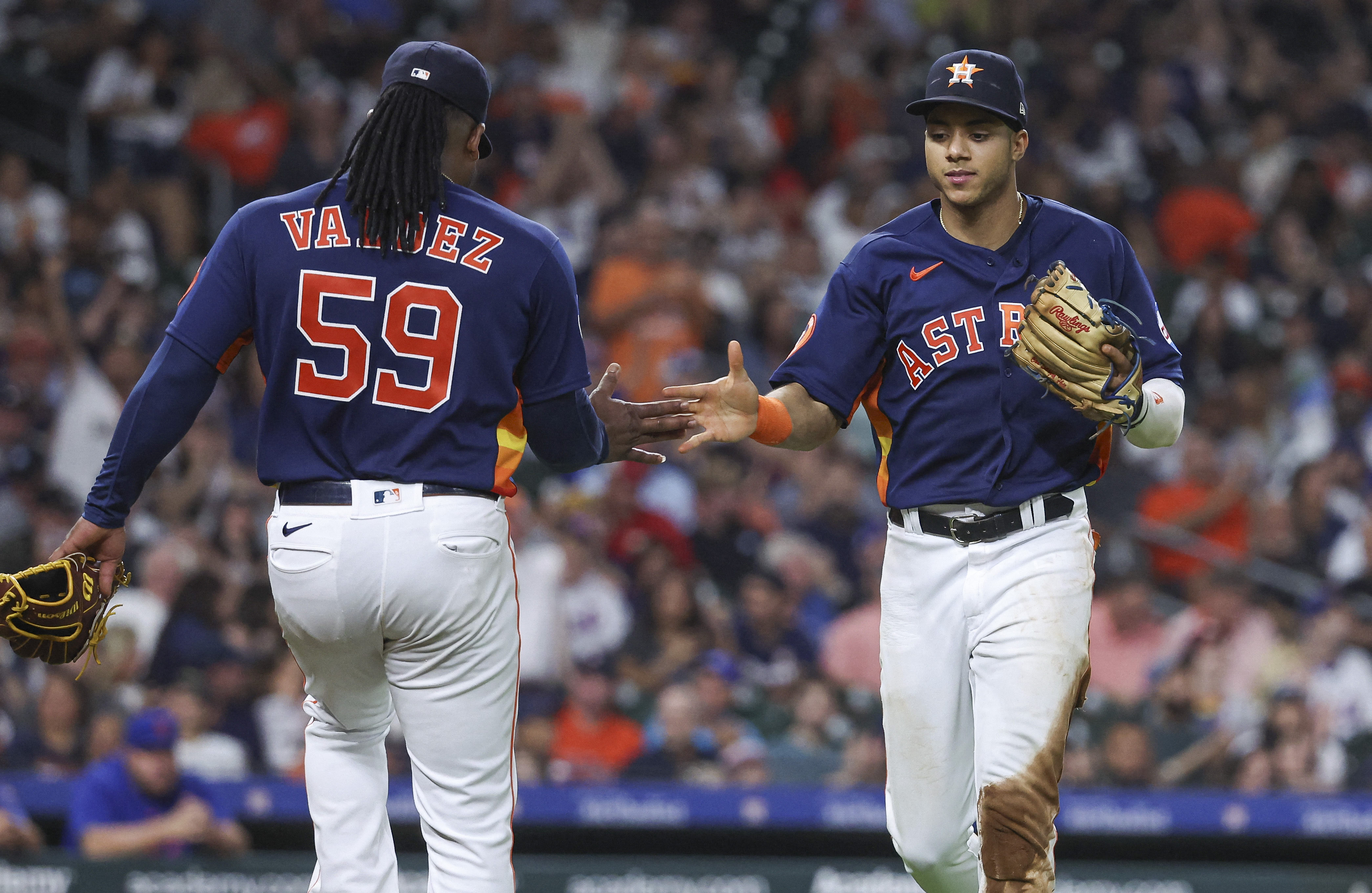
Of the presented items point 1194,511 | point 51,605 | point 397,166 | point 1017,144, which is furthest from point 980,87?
point 1194,511

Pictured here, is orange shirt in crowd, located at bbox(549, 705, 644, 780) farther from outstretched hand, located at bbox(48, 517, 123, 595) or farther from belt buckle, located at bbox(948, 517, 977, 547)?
outstretched hand, located at bbox(48, 517, 123, 595)

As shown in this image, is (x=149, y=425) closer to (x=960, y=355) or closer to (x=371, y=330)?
(x=371, y=330)

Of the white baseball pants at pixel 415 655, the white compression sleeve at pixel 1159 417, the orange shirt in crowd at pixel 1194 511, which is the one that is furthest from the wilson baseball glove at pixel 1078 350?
the orange shirt in crowd at pixel 1194 511

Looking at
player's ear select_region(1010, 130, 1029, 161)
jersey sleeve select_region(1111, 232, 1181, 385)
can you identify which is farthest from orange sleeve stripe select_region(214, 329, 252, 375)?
jersey sleeve select_region(1111, 232, 1181, 385)

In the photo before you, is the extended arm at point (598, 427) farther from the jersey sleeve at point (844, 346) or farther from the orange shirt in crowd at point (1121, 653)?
the orange shirt in crowd at point (1121, 653)

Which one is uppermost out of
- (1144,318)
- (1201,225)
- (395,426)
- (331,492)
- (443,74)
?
(1201,225)

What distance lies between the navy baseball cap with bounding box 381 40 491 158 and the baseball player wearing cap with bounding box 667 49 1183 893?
0.85 m

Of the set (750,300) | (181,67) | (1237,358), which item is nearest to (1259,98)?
(1237,358)

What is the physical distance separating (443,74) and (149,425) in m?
1.02

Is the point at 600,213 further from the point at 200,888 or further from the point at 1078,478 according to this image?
the point at 1078,478

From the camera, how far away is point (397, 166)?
3.44 m

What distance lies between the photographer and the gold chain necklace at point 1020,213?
157 inches

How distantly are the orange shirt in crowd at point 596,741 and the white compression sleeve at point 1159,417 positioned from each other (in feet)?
12.8

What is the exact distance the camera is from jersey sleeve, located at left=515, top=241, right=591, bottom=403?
11.5 feet
